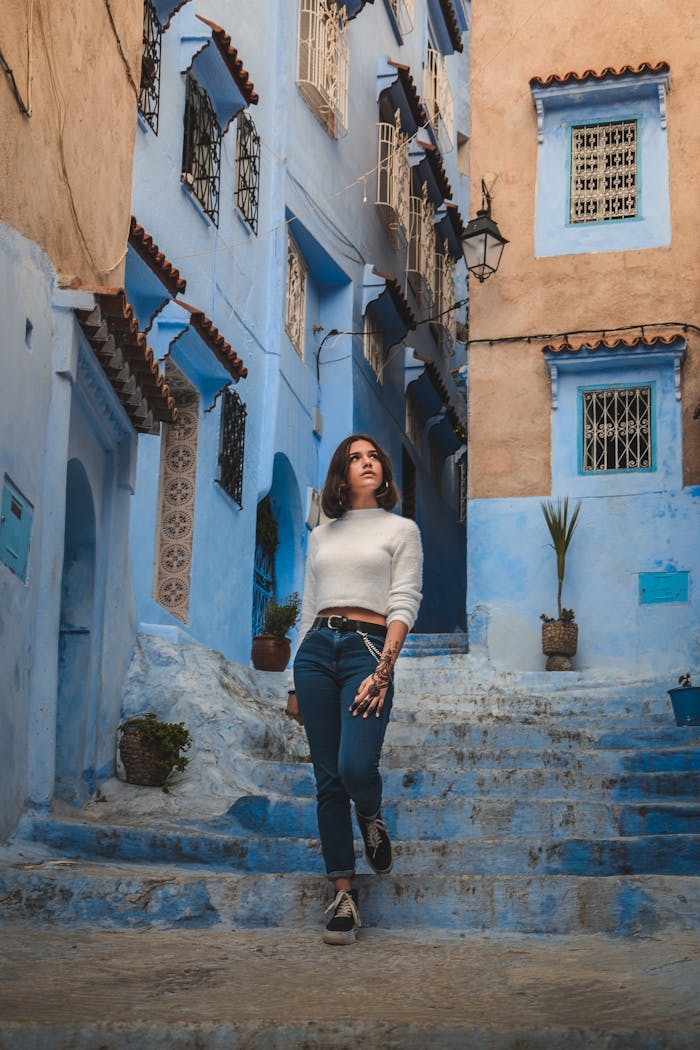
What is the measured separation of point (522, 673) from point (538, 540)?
102 inches

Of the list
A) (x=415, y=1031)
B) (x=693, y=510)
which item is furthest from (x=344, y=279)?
(x=415, y=1031)

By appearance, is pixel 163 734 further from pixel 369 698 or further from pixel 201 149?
pixel 201 149

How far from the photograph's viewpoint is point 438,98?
2597cm

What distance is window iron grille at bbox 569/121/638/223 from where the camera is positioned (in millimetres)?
16656

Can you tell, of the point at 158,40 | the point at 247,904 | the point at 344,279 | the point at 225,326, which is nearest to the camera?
the point at 247,904

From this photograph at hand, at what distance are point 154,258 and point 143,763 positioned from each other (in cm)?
432

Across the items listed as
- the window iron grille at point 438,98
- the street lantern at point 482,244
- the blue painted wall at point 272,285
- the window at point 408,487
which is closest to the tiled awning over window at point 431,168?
the window iron grille at point 438,98

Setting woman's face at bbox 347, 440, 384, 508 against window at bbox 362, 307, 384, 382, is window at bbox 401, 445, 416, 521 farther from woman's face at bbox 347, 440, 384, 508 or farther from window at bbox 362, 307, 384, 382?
woman's face at bbox 347, 440, 384, 508

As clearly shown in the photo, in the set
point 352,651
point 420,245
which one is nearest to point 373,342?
point 420,245

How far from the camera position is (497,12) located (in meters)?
17.5

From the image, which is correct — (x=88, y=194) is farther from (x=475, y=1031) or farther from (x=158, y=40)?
(x=475, y=1031)

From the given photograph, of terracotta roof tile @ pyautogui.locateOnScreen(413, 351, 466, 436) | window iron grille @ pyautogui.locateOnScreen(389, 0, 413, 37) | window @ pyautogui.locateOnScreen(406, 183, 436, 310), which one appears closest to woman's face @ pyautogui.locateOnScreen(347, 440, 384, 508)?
terracotta roof tile @ pyautogui.locateOnScreen(413, 351, 466, 436)

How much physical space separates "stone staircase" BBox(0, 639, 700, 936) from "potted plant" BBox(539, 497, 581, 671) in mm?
3100

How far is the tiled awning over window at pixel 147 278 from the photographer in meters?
11.6
